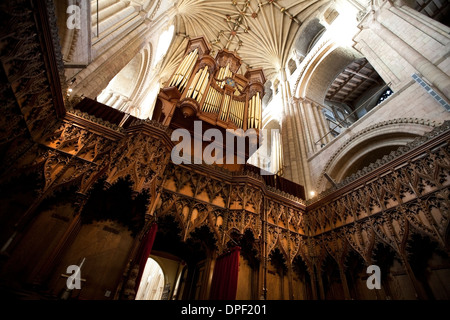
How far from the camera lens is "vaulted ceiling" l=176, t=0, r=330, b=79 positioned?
1716cm

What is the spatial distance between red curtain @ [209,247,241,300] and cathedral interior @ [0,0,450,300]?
4cm

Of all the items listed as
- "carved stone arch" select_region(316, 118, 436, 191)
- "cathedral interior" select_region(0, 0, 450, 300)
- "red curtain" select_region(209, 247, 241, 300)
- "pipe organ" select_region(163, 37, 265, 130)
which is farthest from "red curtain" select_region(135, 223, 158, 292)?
"carved stone arch" select_region(316, 118, 436, 191)

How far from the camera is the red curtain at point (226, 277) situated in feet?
17.8

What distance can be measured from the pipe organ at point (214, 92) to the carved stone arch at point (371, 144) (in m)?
3.72

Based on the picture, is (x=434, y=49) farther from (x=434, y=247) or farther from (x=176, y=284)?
(x=176, y=284)

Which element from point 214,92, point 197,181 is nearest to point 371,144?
point 214,92

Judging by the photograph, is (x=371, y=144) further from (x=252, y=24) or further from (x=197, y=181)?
(x=252, y=24)

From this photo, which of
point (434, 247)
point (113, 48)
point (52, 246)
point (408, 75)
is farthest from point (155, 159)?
point (408, 75)

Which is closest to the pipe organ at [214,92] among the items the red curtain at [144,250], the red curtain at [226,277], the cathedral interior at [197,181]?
the cathedral interior at [197,181]

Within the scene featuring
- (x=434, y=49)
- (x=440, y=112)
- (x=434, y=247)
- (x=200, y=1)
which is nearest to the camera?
(x=434, y=247)

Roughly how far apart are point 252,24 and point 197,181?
1674 cm

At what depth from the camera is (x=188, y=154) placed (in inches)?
296

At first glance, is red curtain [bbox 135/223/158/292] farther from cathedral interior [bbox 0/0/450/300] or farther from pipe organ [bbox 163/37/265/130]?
pipe organ [bbox 163/37/265/130]

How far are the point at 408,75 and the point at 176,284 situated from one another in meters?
10.8
